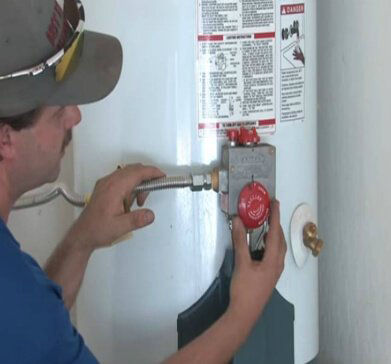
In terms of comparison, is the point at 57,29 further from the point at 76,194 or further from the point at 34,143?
the point at 76,194

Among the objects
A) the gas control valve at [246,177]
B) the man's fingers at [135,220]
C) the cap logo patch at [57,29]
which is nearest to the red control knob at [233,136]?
the gas control valve at [246,177]

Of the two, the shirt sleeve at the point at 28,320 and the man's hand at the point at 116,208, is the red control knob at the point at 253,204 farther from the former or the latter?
the shirt sleeve at the point at 28,320

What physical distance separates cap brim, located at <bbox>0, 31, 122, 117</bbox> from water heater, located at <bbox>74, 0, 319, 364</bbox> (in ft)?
0.30

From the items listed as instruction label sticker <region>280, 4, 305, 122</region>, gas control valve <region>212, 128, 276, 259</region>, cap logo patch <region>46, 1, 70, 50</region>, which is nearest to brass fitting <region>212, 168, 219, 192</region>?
gas control valve <region>212, 128, 276, 259</region>

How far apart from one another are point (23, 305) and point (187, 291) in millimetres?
329

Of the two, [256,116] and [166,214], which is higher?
[256,116]

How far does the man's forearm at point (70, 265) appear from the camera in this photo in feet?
3.51

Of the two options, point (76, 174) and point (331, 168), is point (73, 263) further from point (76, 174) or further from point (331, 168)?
point (331, 168)

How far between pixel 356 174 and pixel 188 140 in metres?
0.37

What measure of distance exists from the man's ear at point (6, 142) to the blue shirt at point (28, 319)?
0.08 m

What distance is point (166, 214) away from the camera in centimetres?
107

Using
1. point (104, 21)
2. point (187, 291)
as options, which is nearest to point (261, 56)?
point (104, 21)

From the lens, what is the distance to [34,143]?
2.83 ft

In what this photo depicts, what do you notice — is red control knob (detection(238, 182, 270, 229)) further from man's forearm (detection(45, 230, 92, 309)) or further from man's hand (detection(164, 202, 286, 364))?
man's forearm (detection(45, 230, 92, 309))
